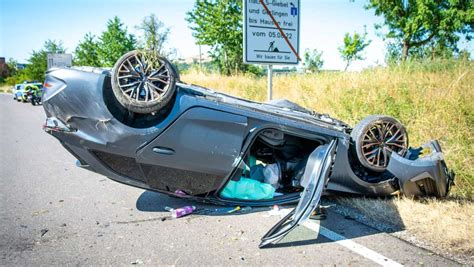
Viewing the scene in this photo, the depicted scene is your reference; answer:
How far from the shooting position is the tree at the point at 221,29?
22969mm

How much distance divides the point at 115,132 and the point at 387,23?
2185 centimetres

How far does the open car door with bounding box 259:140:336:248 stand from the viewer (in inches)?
109

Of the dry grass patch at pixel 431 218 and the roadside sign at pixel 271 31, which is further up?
the roadside sign at pixel 271 31

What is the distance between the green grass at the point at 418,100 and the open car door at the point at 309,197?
220 centimetres

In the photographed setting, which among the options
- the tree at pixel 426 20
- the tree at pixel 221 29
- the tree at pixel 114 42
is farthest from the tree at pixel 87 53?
the tree at pixel 426 20

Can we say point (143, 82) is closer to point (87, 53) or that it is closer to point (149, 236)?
point (149, 236)

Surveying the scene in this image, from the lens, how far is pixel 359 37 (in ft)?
85.5

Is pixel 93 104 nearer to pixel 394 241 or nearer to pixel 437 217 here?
pixel 394 241

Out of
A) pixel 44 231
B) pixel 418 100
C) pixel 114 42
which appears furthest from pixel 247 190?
pixel 114 42

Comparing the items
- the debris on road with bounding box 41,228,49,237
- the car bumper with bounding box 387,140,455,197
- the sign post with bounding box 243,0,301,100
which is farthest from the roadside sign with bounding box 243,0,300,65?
the debris on road with bounding box 41,228,49,237

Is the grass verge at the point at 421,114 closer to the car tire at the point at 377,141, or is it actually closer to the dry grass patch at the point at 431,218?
the dry grass patch at the point at 431,218

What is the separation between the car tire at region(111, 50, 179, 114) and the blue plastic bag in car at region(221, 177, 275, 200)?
1.25m

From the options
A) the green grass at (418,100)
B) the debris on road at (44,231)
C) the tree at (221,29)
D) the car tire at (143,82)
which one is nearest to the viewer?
the car tire at (143,82)

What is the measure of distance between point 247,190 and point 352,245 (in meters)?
1.31
